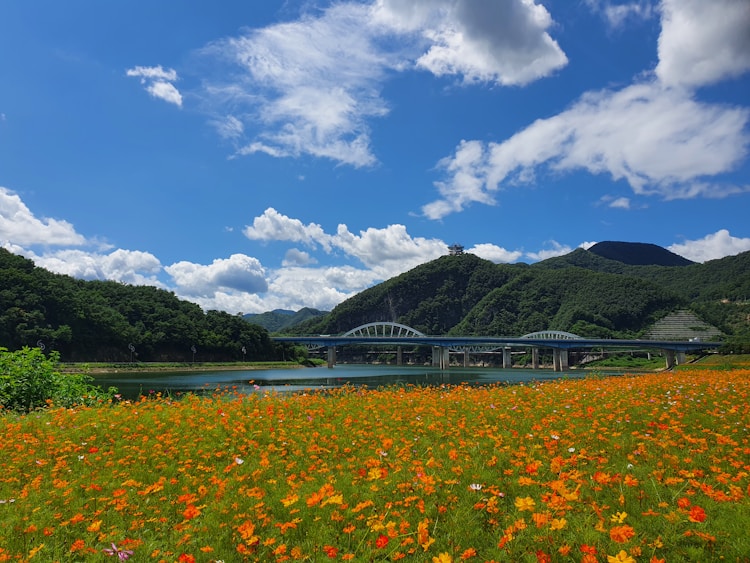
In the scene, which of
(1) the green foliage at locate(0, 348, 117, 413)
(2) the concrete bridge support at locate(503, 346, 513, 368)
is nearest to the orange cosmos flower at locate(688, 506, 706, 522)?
(1) the green foliage at locate(0, 348, 117, 413)

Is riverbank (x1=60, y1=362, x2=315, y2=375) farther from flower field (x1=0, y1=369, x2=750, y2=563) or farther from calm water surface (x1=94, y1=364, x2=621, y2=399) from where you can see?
flower field (x1=0, y1=369, x2=750, y2=563)

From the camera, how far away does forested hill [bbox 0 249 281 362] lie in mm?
79625

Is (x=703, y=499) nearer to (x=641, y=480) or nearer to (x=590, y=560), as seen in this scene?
(x=641, y=480)

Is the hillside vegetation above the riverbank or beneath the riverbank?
above

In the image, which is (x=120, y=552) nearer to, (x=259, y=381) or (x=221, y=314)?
(x=259, y=381)

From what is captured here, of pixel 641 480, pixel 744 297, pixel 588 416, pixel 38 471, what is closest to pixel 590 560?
A: pixel 641 480

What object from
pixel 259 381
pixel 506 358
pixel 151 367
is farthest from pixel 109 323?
pixel 506 358

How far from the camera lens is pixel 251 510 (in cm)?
462

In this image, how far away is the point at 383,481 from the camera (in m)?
5.05

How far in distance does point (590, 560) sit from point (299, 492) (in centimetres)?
295

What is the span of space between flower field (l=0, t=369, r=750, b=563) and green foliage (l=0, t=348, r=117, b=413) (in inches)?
93.7

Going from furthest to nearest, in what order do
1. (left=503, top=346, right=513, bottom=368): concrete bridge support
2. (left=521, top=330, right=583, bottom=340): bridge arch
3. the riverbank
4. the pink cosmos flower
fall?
(left=503, top=346, right=513, bottom=368): concrete bridge support, (left=521, top=330, right=583, bottom=340): bridge arch, the riverbank, the pink cosmos flower

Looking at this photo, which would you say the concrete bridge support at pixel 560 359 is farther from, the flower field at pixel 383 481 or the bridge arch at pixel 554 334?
the flower field at pixel 383 481

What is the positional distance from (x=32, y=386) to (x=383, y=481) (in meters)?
11.0
